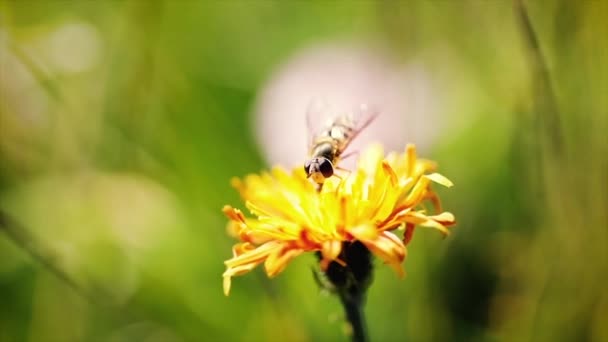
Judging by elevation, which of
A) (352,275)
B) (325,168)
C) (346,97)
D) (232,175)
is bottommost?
(232,175)

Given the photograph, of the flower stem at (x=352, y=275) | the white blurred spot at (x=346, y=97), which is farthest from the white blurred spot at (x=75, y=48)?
the flower stem at (x=352, y=275)

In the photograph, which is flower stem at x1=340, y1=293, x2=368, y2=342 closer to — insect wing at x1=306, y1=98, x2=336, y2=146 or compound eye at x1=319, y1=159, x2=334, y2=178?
compound eye at x1=319, y1=159, x2=334, y2=178

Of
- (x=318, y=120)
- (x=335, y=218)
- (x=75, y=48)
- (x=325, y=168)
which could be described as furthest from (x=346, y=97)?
(x=335, y=218)

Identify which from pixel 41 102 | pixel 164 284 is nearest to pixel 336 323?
pixel 164 284

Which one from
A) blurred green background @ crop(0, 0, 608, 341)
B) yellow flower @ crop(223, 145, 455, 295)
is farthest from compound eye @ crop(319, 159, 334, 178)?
blurred green background @ crop(0, 0, 608, 341)

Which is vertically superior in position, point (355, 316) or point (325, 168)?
point (325, 168)

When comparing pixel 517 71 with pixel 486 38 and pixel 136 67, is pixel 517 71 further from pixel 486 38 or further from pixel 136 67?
pixel 136 67

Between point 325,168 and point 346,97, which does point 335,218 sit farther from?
point 346,97

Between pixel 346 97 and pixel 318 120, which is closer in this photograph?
pixel 318 120
